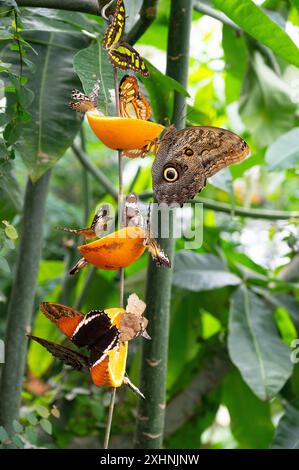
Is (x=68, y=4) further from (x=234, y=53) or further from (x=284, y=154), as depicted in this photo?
(x=234, y=53)

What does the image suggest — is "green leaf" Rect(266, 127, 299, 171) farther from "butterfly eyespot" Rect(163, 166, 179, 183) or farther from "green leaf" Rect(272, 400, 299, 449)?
"butterfly eyespot" Rect(163, 166, 179, 183)

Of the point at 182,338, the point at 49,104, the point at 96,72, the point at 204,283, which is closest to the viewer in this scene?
the point at 96,72

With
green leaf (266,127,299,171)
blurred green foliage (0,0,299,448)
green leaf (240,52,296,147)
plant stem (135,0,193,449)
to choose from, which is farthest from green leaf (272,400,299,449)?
green leaf (240,52,296,147)

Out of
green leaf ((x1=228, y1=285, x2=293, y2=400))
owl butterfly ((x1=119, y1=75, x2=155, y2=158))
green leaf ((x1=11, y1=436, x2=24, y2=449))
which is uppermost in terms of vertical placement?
owl butterfly ((x1=119, y1=75, x2=155, y2=158))

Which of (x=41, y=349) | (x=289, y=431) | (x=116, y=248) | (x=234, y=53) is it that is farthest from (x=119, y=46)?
(x=41, y=349)

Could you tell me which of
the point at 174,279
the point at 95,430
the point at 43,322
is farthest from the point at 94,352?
the point at 43,322

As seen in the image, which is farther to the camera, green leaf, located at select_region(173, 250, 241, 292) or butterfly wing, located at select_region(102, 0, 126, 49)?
green leaf, located at select_region(173, 250, 241, 292)

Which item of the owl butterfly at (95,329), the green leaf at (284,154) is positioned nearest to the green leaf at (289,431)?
the green leaf at (284,154)
